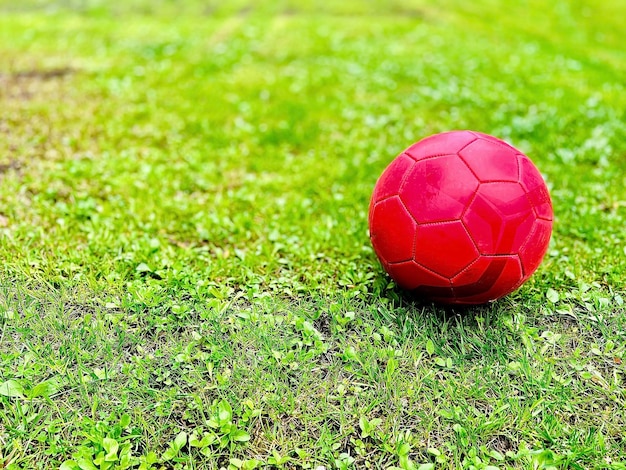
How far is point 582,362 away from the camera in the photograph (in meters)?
3.48

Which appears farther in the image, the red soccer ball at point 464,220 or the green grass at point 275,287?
the red soccer ball at point 464,220

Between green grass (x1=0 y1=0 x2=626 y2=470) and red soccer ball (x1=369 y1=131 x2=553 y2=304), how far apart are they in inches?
15.9

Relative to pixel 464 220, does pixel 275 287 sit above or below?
below

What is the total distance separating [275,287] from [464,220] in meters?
1.53

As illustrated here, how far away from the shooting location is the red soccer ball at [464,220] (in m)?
3.40

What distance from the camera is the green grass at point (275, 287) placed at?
3066mm

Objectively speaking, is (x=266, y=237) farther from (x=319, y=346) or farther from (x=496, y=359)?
(x=496, y=359)

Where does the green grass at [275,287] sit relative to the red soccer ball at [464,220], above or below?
below

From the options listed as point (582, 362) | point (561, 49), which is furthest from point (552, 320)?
point (561, 49)

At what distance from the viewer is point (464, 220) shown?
338 centimetres

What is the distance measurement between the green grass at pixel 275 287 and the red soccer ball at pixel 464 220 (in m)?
0.40

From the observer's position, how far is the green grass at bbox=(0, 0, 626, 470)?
3066 millimetres

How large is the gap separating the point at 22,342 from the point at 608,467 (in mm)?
3521

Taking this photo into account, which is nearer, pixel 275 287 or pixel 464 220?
pixel 464 220
